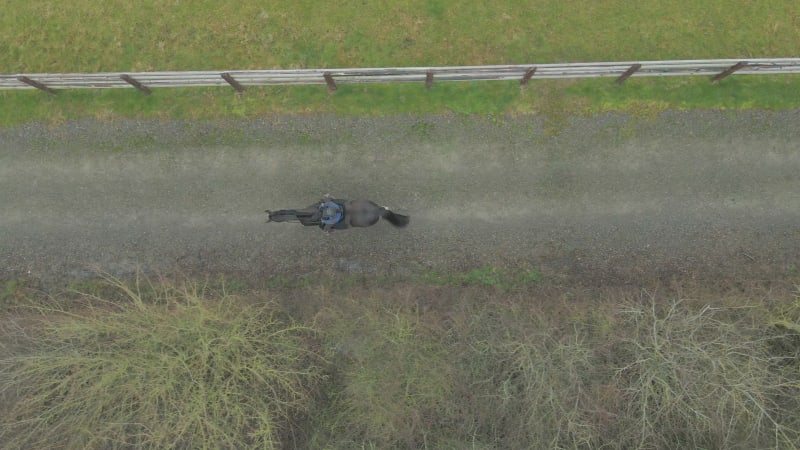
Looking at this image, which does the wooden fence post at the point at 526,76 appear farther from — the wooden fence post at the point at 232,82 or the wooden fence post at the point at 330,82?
the wooden fence post at the point at 232,82

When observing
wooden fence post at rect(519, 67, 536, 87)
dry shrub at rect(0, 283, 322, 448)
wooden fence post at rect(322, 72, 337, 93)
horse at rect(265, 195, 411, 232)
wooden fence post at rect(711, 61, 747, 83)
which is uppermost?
wooden fence post at rect(711, 61, 747, 83)

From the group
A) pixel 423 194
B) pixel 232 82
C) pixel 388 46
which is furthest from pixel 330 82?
pixel 423 194

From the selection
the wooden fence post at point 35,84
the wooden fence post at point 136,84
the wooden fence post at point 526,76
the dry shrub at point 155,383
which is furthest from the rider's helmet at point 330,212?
the wooden fence post at point 35,84

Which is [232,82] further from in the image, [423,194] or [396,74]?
[423,194]

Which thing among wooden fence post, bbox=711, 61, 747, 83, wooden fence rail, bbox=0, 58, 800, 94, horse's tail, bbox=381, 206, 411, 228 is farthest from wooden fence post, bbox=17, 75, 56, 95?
wooden fence post, bbox=711, 61, 747, 83

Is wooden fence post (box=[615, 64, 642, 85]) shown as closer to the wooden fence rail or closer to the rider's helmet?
the wooden fence rail

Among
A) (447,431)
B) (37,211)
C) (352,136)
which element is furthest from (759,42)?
(37,211)
